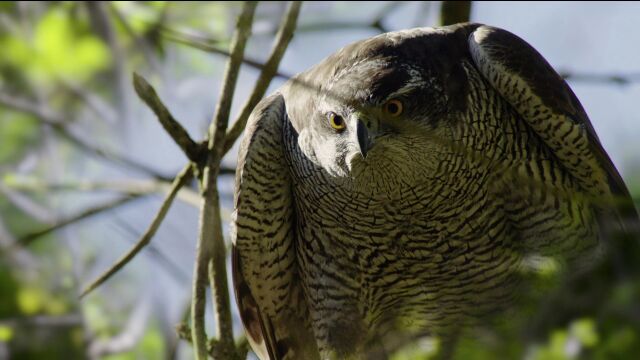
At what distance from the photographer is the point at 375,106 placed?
4.72 meters

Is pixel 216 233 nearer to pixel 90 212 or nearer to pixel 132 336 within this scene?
pixel 90 212

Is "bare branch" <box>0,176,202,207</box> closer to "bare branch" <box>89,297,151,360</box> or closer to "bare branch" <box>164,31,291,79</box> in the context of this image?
"bare branch" <box>89,297,151,360</box>

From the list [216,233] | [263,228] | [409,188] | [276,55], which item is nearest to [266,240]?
[263,228]

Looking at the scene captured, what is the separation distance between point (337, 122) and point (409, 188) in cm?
66

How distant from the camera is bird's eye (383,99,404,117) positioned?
4.79 metres

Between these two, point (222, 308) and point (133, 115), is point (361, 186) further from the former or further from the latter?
point (133, 115)

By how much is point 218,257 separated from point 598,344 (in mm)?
2742

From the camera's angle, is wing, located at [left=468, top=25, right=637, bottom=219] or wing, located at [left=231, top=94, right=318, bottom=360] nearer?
wing, located at [left=468, top=25, right=637, bottom=219]

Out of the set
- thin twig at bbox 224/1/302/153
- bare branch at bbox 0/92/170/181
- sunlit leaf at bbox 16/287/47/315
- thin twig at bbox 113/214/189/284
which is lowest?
thin twig at bbox 113/214/189/284

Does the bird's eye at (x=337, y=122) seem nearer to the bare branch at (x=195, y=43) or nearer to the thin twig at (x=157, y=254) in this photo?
the bare branch at (x=195, y=43)

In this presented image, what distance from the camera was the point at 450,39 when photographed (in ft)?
17.3

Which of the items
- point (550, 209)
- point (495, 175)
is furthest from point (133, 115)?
point (550, 209)

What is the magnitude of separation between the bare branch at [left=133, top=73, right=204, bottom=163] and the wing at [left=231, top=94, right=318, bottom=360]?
0.50 meters

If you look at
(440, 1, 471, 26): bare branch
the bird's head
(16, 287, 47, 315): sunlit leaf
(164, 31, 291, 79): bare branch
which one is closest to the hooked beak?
the bird's head
